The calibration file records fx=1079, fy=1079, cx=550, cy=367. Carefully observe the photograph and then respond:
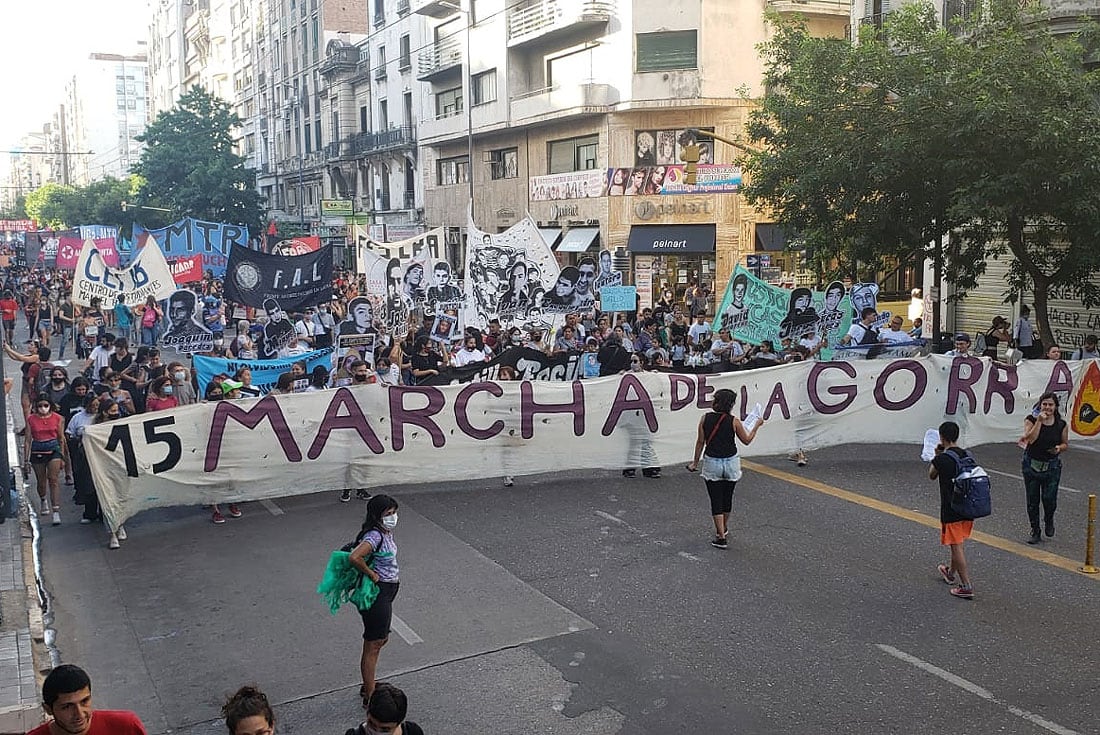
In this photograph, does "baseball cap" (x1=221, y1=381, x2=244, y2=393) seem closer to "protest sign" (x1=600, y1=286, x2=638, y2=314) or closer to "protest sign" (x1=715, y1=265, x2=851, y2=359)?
"protest sign" (x1=715, y1=265, x2=851, y2=359)

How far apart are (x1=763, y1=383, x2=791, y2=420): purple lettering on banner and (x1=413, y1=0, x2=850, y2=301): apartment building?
18512 millimetres

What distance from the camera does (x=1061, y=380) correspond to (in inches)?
574

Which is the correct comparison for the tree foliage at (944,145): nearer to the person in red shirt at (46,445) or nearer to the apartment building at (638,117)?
the person in red shirt at (46,445)

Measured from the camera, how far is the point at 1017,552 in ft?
32.6

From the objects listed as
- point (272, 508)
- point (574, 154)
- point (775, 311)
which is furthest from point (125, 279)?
point (574, 154)

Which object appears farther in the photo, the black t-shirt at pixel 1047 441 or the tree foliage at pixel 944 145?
the tree foliage at pixel 944 145

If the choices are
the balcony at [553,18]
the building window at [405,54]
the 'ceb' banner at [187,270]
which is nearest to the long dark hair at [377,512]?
the 'ceb' banner at [187,270]

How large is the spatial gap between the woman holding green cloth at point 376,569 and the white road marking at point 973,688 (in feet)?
11.5

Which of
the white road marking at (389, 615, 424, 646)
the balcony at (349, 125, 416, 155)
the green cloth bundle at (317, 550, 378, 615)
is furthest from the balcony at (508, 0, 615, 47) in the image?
the green cloth bundle at (317, 550, 378, 615)

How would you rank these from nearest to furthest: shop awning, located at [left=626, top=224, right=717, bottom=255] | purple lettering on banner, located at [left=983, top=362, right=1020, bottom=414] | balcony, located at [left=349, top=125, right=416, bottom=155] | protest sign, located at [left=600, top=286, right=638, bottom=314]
Result: purple lettering on banner, located at [left=983, top=362, right=1020, bottom=414] → protest sign, located at [left=600, top=286, right=638, bottom=314] → shop awning, located at [left=626, top=224, right=717, bottom=255] → balcony, located at [left=349, top=125, right=416, bottom=155]

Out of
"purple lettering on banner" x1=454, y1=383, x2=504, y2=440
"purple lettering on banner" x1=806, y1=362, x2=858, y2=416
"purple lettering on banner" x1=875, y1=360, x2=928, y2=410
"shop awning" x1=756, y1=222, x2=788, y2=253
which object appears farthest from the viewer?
"shop awning" x1=756, y1=222, x2=788, y2=253

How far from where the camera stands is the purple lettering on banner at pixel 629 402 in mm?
13141

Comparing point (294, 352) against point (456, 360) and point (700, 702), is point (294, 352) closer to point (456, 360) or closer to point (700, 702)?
point (456, 360)

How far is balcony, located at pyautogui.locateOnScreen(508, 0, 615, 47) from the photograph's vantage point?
3675 centimetres
